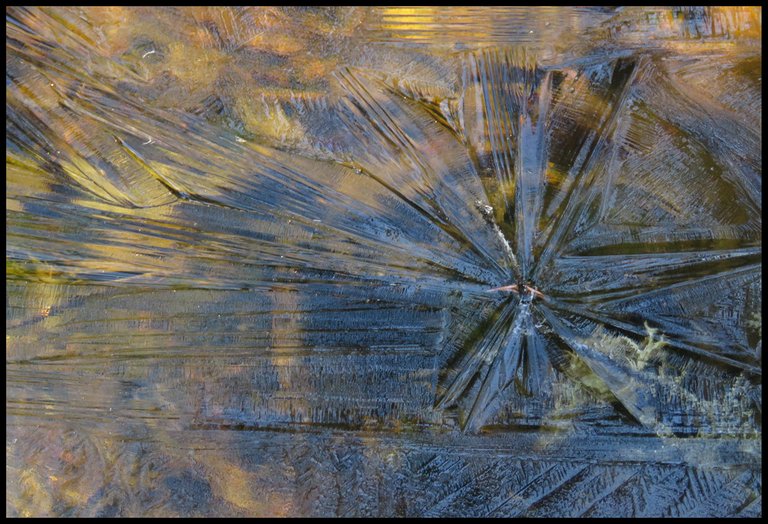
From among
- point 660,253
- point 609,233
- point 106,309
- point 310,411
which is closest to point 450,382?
point 310,411

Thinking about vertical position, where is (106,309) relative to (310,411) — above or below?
above

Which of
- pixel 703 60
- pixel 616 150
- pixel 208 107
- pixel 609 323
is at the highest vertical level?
pixel 703 60

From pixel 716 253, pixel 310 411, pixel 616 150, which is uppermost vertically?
pixel 616 150

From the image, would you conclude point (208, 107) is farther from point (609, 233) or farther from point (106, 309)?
point (609, 233)

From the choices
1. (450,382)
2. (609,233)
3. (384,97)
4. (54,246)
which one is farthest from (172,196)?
(609,233)

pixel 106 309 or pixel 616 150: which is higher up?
pixel 616 150

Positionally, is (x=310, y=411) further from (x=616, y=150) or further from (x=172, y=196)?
(x=616, y=150)
